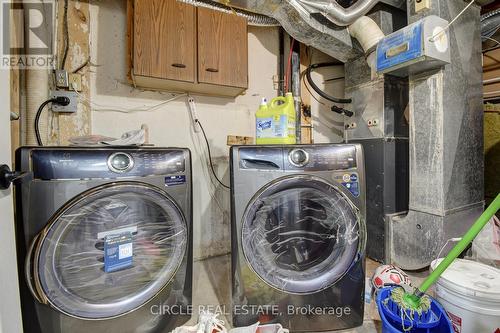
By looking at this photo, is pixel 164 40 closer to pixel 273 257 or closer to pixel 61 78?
pixel 61 78

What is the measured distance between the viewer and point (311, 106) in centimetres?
216

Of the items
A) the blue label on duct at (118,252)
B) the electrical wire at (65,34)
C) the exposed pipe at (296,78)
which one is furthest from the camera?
the exposed pipe at (296,78)

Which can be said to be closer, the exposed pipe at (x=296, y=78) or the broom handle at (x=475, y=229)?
the broom handle at (x=475, y=229)

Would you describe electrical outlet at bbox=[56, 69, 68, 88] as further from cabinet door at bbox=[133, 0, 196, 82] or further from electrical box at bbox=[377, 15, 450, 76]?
electrical box at bbox=[377, 15, 450, 76]

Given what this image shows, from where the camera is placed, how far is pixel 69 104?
1432mm

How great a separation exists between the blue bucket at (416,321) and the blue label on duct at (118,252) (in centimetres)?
106

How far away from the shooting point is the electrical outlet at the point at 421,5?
146 centimetres

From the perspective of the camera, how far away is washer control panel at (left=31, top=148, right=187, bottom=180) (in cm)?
82

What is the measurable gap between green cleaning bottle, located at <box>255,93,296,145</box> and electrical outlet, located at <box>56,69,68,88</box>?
3.89 ft

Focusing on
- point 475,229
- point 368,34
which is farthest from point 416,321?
point 368,34

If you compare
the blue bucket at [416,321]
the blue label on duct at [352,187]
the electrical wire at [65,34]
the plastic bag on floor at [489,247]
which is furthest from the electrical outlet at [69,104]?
the plastic bag on floor at [489,247]

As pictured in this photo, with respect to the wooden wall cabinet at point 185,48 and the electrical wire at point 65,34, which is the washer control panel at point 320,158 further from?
the electrical wire at point 65,34

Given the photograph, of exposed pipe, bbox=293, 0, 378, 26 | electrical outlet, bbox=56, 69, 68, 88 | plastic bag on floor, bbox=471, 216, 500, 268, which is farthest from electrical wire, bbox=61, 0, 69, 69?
plastic bag on floor, bbox=471, 216, 500, 268

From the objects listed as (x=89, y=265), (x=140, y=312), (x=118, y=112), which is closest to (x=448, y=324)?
(x=140, y=312)
